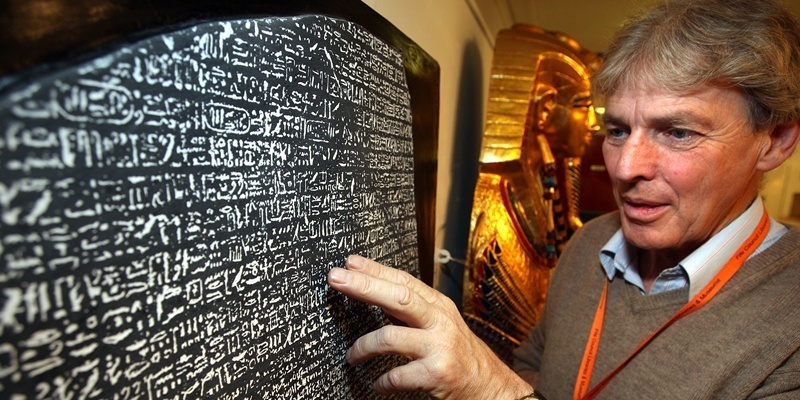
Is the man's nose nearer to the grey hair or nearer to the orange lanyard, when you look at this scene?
the grey hair

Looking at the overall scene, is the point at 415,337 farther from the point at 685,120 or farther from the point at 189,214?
the point at 685,120

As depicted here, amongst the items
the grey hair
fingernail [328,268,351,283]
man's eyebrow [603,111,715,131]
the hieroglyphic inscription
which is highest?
the grey hair

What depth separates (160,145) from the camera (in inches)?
13.2

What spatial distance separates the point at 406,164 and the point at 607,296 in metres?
0.64

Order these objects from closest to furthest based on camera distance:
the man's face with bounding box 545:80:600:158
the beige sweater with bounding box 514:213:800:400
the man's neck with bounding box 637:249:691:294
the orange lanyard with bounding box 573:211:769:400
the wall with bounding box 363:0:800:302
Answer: the beige sweater with bounding box 514:213:800:400 < the orange lanyard with bounding box 573:211:769:400 < the man's neck with bounding box 637:249:691:294 < the wall with bounding box 363:0:800:302 < the man's face with bounding box 545:80:600:158

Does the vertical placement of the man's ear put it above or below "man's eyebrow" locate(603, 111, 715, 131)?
below

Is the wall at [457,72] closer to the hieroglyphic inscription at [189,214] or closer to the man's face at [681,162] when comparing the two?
the man's face at [681,162]

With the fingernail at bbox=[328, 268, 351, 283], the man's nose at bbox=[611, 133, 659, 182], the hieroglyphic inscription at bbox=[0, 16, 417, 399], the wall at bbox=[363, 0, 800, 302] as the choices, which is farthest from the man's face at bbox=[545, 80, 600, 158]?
the fingernail at bbox=[328, 268, 351, 283]

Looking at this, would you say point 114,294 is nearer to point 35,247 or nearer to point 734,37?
point 35,247

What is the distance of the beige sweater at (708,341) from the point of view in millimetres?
796

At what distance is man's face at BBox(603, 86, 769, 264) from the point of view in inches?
32.2

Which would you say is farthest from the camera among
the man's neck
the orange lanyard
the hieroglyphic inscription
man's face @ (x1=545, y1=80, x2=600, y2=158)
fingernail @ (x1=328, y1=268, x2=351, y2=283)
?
man's face @ (x1=545, y1=80, x2=600, y2=158)

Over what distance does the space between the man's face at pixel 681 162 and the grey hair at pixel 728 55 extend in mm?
25

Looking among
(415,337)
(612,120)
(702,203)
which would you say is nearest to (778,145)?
(702,203)
